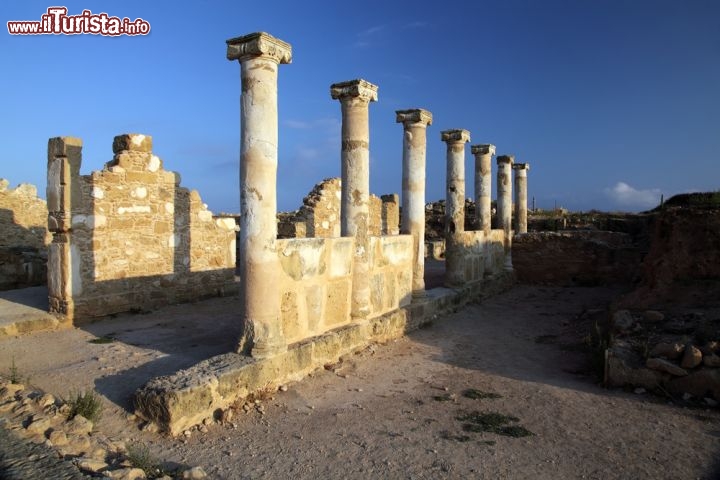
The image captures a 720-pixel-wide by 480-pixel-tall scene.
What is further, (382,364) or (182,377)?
(382,364)

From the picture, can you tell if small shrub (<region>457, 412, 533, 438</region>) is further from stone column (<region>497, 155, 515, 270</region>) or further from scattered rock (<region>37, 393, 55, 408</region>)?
stone column (<region>497, 155, 515, 270</region>)

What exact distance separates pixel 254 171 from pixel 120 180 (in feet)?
13.9

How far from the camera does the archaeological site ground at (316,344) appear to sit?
4230 millimetres

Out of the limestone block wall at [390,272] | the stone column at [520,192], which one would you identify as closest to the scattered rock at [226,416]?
the limestone block wall at [390,272]

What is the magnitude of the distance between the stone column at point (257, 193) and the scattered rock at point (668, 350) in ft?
14.6

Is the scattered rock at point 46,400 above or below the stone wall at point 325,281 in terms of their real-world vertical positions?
below

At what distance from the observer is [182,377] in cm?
479

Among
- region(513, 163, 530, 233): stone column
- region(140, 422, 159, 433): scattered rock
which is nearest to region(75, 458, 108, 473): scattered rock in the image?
region(140, 422, 159, 433): scattered rock

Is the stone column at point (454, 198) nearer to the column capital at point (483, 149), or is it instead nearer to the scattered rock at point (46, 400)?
the column capital at point (483, 149)

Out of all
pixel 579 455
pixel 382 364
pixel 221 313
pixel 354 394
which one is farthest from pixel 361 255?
pixel 579 455

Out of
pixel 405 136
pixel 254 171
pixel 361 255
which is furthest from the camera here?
pixel 405 136

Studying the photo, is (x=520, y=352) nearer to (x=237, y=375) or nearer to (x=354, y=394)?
(x=354, y=394)

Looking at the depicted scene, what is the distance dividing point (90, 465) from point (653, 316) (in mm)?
7015

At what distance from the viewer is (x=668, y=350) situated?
5.95m
